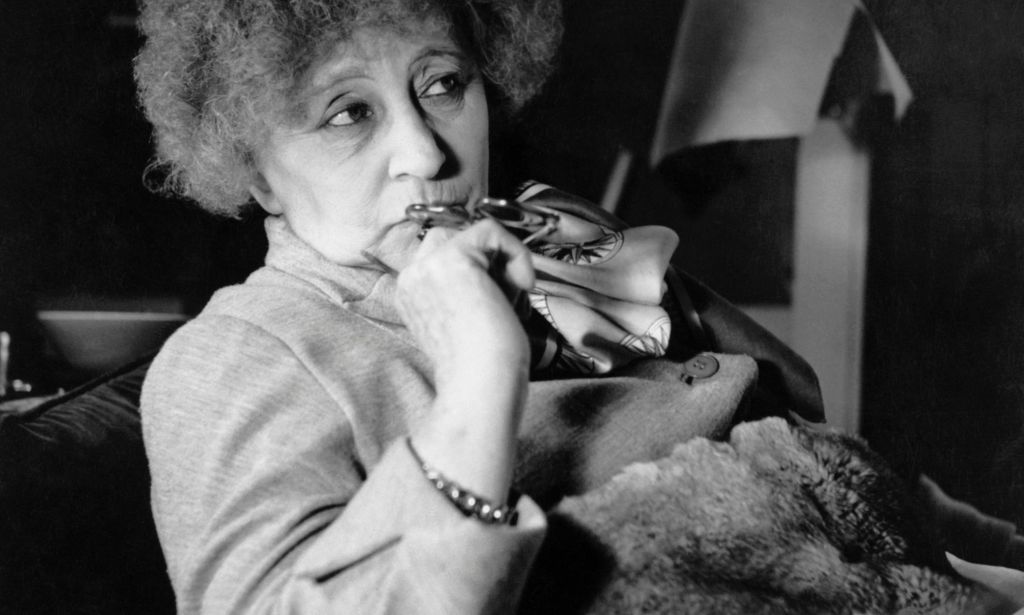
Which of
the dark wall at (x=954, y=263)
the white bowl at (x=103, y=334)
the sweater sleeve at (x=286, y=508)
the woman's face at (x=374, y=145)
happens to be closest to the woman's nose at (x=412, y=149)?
the woman's face at (x=374, y=145)

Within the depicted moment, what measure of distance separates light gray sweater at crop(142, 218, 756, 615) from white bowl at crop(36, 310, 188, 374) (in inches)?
5.2

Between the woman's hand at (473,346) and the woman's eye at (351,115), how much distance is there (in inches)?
8.8

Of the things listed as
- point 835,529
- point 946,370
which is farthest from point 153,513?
point 946,370

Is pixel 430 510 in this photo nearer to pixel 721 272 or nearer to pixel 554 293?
pixel 554 293

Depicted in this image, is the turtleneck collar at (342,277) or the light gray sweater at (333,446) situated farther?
the turtleneck collar at (342,277)

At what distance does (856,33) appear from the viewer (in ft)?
4.09

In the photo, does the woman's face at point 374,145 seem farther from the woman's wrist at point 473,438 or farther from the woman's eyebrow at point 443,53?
the woman's wrist at point 473,438

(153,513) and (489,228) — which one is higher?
(489,228)

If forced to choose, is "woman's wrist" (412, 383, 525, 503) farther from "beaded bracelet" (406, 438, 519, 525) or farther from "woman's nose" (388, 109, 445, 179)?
"woman's nose" (388, 109, 445, 179)

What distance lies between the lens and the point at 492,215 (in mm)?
840

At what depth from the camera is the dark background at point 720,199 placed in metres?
0.91

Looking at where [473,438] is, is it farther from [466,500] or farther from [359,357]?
[359,357]

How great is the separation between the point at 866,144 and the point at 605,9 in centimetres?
42

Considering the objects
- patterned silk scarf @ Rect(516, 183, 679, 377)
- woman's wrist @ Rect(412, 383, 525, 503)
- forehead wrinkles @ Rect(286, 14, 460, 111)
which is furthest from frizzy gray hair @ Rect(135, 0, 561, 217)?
woman's wrist @ Rect(412, 383, 525, 503)
